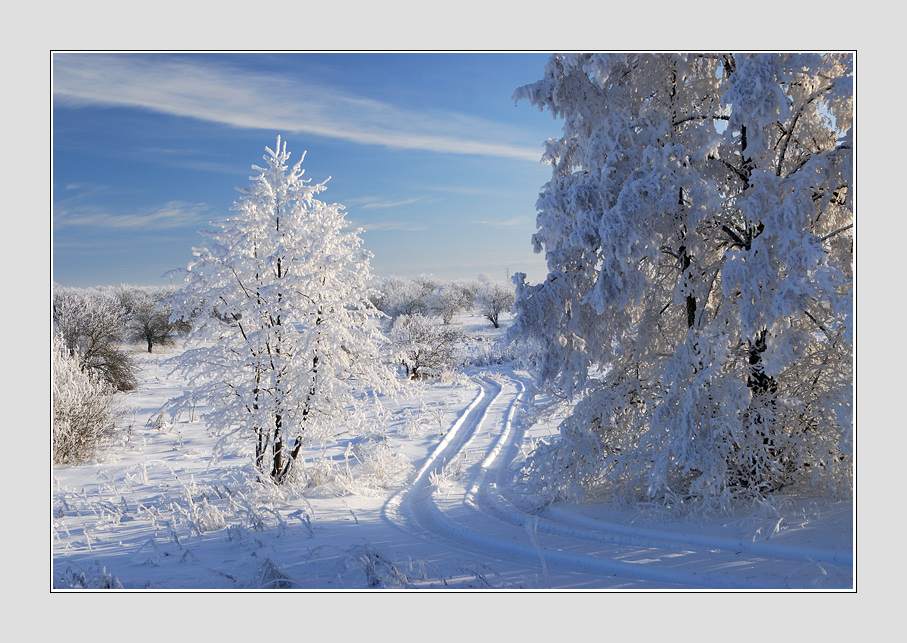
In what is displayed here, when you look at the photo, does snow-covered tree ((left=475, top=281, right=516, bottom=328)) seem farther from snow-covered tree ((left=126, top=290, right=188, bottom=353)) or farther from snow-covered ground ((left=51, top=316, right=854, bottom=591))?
snow-covered ground ((left=51, top=316, right=854, bottom=591))

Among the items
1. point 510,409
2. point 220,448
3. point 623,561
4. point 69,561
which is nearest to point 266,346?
point 220,448

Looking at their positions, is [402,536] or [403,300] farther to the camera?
[403,300]

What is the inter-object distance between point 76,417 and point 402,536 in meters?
7.99

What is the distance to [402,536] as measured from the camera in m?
5.84

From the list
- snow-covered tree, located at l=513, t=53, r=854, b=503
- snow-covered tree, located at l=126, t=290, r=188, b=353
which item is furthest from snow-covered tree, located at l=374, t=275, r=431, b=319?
snow-covered tree, located at l=513, t=53, r=854, b=503

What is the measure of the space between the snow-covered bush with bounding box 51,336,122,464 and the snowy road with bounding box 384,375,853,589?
683cm

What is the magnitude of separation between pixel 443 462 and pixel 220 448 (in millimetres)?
3939

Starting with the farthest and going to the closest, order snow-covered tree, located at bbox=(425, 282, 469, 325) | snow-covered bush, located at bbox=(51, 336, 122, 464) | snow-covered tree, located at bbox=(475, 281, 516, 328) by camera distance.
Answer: snow-covered tree, located at bbox=(425, 282, 469, 325), snow-covered tree, located at bbox=(475, 281, 516, 328), snow-covered bush, located at bbox=(51, 336, 122, 464)

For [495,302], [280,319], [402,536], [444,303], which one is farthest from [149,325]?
[444,303]

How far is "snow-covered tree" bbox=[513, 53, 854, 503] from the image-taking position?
16.1 ft

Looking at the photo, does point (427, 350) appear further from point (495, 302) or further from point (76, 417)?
point (495, 302)

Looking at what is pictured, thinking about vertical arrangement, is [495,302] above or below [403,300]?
below

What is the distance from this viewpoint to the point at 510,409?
1487 cm

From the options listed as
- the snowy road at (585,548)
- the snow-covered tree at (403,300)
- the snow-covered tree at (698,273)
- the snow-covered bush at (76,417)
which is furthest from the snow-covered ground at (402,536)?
the snow-covered tree at (403,300)
